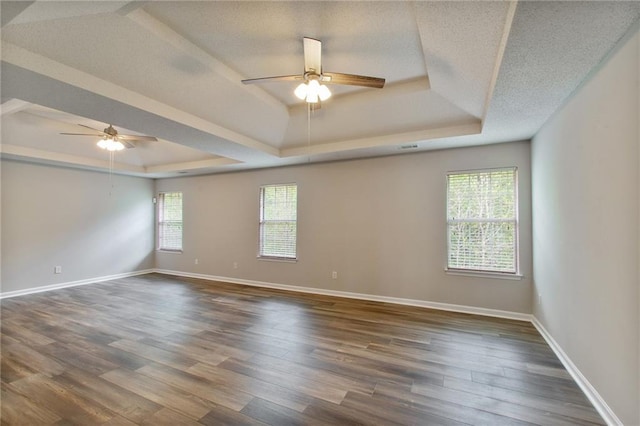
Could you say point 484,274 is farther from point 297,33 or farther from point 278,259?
point 297,33

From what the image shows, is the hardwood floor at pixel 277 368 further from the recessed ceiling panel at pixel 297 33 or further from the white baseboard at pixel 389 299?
the recessed ceiling panel at pixel 297 33

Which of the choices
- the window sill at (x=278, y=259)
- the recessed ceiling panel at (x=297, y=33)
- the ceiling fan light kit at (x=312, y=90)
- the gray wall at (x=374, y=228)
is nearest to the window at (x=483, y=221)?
the gray wall at (x=374, y=228)

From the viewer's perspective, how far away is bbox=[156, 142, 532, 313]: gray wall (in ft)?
13.3

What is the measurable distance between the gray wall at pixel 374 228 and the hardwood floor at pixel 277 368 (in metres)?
0.49

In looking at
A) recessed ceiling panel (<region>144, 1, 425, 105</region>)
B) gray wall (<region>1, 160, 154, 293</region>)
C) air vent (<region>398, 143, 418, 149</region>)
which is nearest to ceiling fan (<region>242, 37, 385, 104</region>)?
recessed ceiling panel (<region>144, 1, 425, 105</region>)

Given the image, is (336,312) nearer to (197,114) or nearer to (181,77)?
(197,114)

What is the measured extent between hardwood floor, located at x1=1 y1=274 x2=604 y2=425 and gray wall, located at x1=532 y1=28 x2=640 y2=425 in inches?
14.8

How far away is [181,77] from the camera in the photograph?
2828 millimetres

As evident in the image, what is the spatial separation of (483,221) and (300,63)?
10.9 ft

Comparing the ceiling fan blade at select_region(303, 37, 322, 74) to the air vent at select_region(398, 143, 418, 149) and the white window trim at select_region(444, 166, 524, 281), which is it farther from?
the white window trim at select_region(444, 166, 524, 281)

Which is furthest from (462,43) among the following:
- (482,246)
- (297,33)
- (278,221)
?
(278,221)

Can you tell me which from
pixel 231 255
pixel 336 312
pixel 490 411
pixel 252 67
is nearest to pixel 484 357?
pixel 490 411

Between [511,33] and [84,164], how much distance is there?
6883mm

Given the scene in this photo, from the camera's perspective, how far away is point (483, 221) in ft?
13.5
